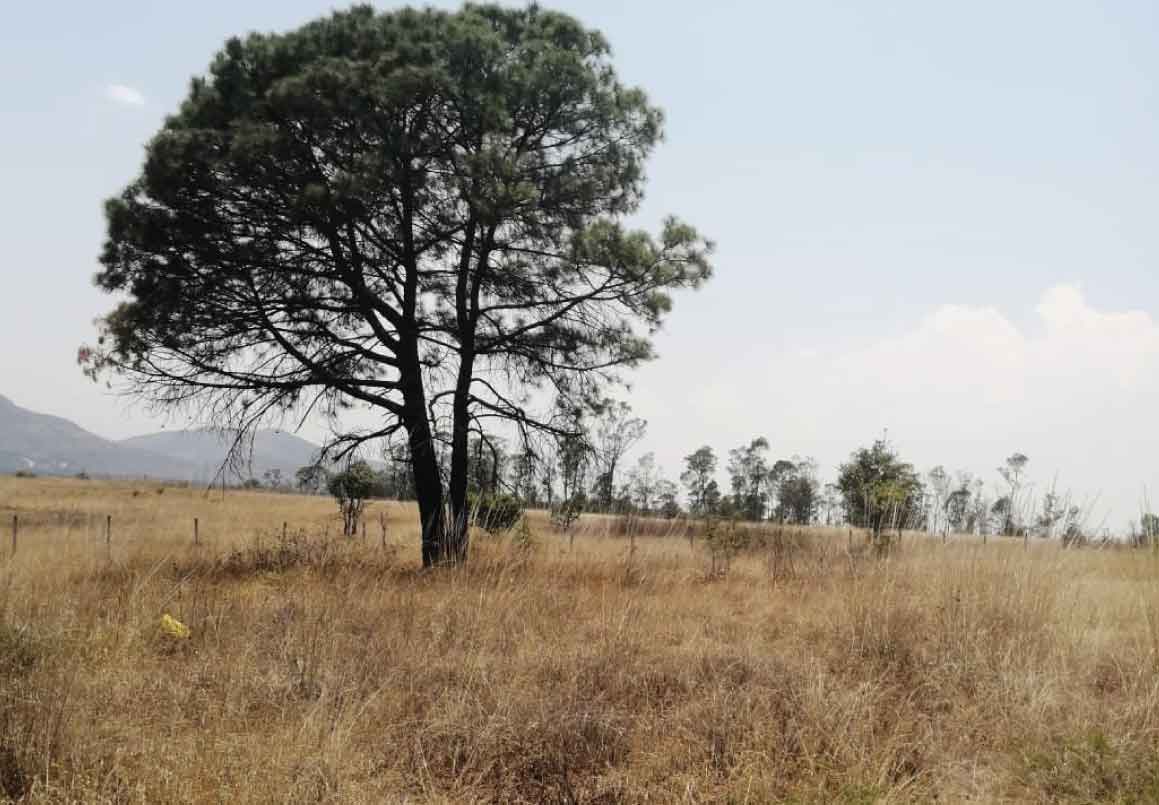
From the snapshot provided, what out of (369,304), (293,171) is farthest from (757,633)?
(293,171)

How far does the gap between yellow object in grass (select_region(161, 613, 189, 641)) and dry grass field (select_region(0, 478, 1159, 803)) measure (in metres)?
0.09

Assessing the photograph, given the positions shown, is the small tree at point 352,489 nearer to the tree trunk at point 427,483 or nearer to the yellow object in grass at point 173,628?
the tree trunk at point 427,483

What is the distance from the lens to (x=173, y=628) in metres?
5.35

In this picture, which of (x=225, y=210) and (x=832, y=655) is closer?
(x=832, y=655)

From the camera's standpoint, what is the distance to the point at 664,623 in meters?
6.57

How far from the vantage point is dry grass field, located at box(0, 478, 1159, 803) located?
3.15m

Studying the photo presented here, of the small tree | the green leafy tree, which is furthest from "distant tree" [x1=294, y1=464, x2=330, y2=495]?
the small tree

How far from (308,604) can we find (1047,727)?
5.29 metres

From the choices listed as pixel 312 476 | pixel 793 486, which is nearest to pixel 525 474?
pixel 312 476

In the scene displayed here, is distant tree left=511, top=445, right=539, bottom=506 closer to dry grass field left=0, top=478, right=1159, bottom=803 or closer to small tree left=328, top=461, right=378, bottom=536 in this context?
dry grass field left=0, top=478, right=1159, bottom=803

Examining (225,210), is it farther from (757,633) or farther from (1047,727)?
(1047,727)

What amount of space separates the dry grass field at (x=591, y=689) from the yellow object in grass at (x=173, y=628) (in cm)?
9

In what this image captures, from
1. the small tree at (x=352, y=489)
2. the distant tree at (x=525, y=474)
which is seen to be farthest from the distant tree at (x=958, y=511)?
the small tree at (x=352, y=489)

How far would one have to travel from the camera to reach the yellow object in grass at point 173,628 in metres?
5.29
